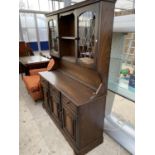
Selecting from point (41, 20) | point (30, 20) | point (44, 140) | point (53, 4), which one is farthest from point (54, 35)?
point (41, 20)

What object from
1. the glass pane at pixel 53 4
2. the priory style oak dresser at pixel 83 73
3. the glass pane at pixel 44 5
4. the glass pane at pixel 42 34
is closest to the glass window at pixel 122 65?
the priory style oak dresser at pixel 83 73

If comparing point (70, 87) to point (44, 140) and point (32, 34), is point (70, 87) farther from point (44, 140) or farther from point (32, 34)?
point (32, 34)

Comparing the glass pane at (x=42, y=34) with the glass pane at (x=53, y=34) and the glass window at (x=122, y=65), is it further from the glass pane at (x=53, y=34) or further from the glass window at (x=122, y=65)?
the glass window at (x=122, y=65)

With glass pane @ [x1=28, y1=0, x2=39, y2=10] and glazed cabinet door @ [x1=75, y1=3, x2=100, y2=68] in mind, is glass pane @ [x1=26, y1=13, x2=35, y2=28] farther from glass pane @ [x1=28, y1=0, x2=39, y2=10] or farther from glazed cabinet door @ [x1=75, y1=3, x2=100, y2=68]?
glazed cabinet door @ [x1=75, y1=3, x2=100, y2=68]

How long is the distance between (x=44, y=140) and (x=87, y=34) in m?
1.64

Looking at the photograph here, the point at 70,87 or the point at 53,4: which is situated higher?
the point at 53,4

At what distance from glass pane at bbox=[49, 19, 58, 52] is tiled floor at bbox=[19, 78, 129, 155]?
1288mm

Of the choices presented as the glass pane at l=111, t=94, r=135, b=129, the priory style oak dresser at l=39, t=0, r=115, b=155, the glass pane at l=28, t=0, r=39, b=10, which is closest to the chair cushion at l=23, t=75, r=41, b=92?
the priory style oak dresser at l=39, t=0, r=115, b=155

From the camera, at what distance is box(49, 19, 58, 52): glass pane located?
82.0 inches

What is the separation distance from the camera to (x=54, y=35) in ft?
7.17
